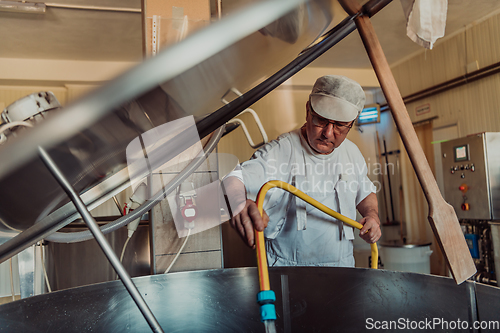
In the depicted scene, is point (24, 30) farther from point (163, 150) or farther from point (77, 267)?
point (163, 150)

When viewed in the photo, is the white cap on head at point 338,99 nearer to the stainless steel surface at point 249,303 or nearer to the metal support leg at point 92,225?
the stainless steel surface at point 249,303

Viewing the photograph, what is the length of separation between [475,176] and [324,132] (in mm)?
2753

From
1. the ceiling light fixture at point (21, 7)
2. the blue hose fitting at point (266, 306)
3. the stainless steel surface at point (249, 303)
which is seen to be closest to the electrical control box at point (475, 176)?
the stainless steel surface at point (249, 303)

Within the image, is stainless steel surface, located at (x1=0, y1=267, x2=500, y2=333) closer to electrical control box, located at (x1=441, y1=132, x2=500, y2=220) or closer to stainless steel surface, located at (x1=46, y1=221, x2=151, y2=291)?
stainless steel surface, located at (x1=46, y1=221, x2=151, y2=291)

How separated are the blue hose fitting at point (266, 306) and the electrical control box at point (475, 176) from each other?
10.6 feet

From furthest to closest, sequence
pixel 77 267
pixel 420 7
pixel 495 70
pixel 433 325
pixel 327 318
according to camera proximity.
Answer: pixel 495 70 → pixel 77 267 → pixel 327 318 → pixel 433 325 → pixel 420 7

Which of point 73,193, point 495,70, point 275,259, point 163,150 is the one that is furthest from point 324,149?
point 495,70

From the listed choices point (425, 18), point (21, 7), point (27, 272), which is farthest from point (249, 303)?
point (21, 7)

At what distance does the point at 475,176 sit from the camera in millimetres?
3264

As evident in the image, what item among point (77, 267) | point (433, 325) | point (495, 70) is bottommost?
point (77, 267)

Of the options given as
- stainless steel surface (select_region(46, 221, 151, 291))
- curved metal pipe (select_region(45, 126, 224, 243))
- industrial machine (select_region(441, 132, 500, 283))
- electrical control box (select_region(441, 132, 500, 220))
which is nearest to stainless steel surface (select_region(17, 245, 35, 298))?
stainless steel surface (select_region(46, 221, 151, 291))

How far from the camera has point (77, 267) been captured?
241cm

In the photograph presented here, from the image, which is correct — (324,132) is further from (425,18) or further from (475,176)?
(475,176)

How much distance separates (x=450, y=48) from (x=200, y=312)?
Answer: 4.57m
